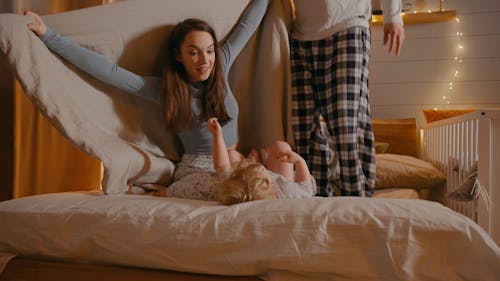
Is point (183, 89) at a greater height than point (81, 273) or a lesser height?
greater

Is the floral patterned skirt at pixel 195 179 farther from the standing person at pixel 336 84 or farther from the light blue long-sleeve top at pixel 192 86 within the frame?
the standing person at pixel 336 84

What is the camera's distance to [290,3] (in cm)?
163

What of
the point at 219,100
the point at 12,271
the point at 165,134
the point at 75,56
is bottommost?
the point at 12,271

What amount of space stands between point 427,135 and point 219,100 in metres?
1.89

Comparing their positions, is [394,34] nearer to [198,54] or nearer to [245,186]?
[198,54]

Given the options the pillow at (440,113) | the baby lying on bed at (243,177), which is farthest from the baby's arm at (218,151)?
the pillow at (440,113)

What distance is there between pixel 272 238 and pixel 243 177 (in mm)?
274

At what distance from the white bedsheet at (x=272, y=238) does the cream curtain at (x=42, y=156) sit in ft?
2.23

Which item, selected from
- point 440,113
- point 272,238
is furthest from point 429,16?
point 272,238

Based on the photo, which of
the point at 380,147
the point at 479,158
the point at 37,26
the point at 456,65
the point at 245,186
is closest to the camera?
the point at 245,186

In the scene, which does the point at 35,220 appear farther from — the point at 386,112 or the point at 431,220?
the point at 386,112

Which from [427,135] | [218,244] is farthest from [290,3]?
[427,135]

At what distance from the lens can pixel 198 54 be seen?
4.80ft

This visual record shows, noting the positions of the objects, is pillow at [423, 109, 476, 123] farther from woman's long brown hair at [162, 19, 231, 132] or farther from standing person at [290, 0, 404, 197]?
woman's long brown hair at [162, 19, 231, 132]
